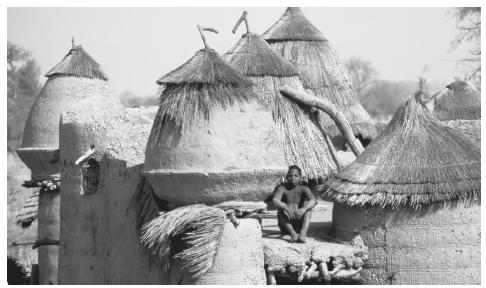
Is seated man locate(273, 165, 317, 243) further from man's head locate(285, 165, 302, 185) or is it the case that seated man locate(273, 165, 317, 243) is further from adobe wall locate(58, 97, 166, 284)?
adobe wall locate(58, 97, 166, 284)

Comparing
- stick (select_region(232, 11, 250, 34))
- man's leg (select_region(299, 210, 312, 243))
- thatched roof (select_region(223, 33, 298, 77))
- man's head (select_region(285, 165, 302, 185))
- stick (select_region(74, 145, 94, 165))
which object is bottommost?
man's leg (select_region(299, 210, 312, 243))

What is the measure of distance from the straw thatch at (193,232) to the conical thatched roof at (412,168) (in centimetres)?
152

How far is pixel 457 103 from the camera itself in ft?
49.2

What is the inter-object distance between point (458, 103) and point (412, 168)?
4697mm

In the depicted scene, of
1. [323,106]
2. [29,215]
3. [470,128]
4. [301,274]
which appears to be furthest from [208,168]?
[29,215]

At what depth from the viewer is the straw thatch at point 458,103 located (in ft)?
48.4

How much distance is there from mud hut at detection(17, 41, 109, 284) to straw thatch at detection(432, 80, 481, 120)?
482 cm

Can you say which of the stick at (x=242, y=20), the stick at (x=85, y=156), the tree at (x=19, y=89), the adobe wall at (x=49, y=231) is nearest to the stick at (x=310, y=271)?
the stick at (x=85, y=156)

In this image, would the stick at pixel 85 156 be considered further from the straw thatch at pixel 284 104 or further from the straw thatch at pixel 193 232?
the straw thatch at pixel 193 232

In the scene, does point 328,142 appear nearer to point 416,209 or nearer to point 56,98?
point 416,209

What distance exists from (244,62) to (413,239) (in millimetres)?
3542

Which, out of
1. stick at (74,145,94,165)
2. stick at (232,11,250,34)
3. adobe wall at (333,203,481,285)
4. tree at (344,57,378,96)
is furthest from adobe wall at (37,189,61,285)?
tree at (344,57,378,96)

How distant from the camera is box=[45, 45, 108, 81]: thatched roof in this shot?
1609cm
